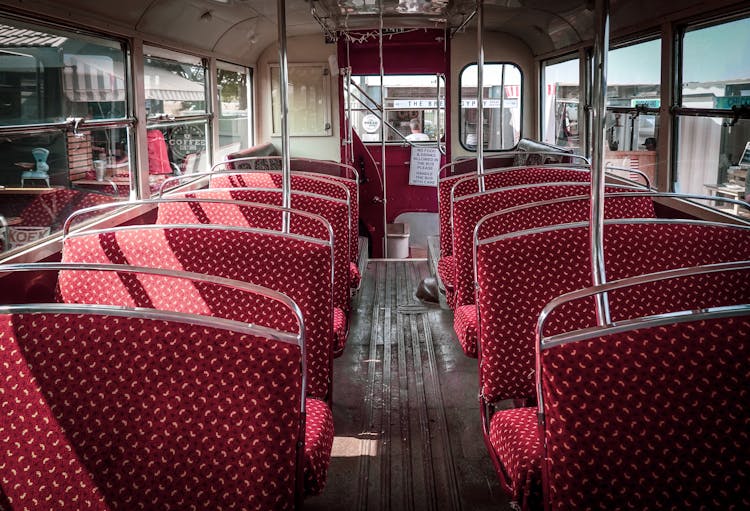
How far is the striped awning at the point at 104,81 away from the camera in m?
3.57

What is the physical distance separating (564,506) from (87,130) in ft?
10.2

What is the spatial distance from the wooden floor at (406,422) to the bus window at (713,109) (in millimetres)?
1474

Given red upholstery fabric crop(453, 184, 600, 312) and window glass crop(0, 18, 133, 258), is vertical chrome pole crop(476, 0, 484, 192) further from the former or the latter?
window glass crop(0, 18, 133, 258)

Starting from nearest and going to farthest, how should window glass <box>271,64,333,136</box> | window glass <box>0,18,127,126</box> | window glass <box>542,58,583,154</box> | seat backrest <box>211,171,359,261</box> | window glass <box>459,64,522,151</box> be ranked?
window glass <box>0,18,127,126</box> < seat backrest <box>211,171,359,261</box> < window glass <box>542,58,583,154</box> < window glass <box>459,64,522,151</box> < window glass <box>271,64,333,136</box>

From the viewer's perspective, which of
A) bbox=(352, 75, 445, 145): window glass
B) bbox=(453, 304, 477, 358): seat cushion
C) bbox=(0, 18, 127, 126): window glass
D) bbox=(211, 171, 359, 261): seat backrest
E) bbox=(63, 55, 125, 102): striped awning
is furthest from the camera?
bbox=(352, 75, 445, 145): window glass

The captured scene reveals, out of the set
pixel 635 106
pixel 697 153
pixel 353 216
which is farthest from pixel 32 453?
pixel 635 106

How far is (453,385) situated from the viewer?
3357 millimetres

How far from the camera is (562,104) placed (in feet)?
21.9

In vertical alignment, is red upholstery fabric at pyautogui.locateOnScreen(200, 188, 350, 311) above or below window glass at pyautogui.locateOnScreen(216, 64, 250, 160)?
below

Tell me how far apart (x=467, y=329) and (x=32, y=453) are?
1.69 meters

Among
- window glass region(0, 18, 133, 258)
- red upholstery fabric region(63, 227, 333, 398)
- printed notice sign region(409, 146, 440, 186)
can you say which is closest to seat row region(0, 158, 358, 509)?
red upholstery fabric region(63, 227, 333, 398)

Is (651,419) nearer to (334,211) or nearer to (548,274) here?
(548,274)

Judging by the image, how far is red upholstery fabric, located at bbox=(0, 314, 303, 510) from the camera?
4.46 ft

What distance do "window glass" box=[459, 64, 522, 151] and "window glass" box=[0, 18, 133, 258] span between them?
4171mm
